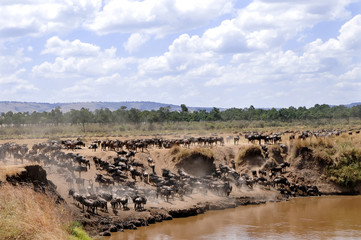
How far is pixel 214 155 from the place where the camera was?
136ft

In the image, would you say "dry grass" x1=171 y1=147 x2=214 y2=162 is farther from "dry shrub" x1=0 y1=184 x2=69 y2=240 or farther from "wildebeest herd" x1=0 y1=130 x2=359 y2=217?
"dry shrub" x1=0 y1=184 x2=69 y2=240

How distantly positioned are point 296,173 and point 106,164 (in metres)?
17.7

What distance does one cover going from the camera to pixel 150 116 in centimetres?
9888

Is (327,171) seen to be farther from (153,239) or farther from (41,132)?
(41,132)

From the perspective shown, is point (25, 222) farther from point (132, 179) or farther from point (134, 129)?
point (134, 129)

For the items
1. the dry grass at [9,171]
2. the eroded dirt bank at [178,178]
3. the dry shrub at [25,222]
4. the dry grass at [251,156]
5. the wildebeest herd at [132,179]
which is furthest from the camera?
the dry grass at [251,156]

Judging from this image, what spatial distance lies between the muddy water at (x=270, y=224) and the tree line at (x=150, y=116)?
5736cm

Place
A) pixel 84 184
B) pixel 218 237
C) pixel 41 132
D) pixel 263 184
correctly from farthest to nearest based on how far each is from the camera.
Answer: pixel 41 132
pixel 263 184
pixel 84 184
pixel 218 237

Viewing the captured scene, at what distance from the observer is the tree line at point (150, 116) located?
9538 centimetres

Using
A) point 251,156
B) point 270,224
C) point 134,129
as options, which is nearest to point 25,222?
point 270,224

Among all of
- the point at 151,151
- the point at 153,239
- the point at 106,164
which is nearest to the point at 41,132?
the point at 151,151

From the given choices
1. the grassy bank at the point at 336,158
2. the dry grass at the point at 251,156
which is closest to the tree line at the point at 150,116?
the dry grass at the point at 251,156

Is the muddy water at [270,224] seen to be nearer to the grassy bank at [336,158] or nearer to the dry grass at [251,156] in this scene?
the grassy bank at [336,158]

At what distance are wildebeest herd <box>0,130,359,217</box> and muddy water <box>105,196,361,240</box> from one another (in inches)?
88.8
